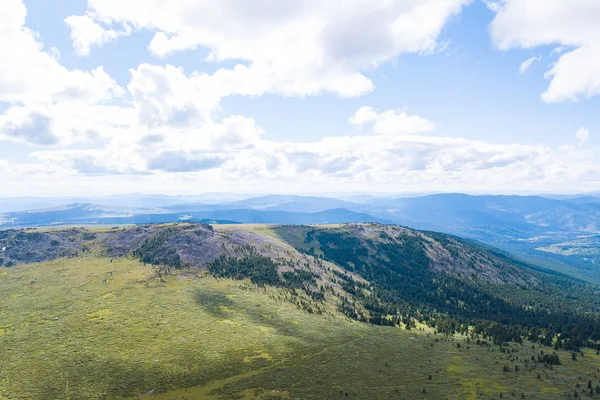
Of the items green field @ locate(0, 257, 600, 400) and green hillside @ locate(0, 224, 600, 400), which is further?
green hillside @ locate(0, 224, 600, 400)

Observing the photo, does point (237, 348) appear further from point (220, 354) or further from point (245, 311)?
point (245, 311)

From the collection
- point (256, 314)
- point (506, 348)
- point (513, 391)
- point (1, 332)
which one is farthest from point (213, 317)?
point (506, 348)

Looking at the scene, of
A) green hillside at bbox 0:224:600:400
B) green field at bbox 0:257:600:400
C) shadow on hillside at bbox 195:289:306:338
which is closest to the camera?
green field at bbox 0:257:600:400

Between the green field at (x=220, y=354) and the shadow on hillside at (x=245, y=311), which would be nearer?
the green field at (x=220, y=354)

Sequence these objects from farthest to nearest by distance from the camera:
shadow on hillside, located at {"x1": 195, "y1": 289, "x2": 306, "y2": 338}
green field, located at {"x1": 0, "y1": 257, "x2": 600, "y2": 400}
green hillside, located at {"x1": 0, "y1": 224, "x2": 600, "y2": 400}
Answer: shadow on hillside, located at {"x1": 195, "y1": 289, "x2": 306, "y2": 338}
green hillside, located at {"x1": 0, "y1": 224, "x2": 600, "y2": 400}
green field, located at {"x1": 0, "y1": 257, "x2": 600, "y2": 400}

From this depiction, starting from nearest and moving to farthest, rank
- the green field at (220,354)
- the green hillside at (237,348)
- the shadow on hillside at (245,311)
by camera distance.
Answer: the green field at (220,354), the green hillside at (237,348), the shadow on hillside at (245,311)

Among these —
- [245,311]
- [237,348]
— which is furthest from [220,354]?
[245,311]

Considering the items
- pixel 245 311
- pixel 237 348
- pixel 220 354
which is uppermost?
pixel 220 354

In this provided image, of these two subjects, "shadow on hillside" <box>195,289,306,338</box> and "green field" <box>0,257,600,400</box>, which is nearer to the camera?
"green field" <box>0,257,600,400</box>

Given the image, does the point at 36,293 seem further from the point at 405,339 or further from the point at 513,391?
the point at 513,391
